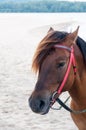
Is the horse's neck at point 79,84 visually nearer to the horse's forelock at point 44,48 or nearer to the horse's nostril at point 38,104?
the horse's forelock at point 44,48

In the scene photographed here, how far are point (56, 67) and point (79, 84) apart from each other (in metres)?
0.38

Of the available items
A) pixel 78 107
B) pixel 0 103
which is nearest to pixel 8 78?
pixel 0 103

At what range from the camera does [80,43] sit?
11.2ft

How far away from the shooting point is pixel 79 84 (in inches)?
136

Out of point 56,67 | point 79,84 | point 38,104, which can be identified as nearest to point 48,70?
point 56,67

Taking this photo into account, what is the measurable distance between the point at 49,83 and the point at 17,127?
2.72 meters

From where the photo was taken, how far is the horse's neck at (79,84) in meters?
3.39

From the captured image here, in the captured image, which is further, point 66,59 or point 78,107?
point 78,107

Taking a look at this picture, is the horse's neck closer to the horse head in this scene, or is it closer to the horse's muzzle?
the horse head

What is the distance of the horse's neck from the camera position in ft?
11.1

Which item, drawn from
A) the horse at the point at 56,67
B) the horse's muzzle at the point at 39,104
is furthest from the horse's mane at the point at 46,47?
the horse's muzzle at the point at 39,104

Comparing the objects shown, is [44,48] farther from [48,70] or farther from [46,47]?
[48,70]

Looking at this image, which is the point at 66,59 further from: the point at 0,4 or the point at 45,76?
the point at 0,4

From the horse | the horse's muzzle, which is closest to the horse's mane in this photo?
the horse
